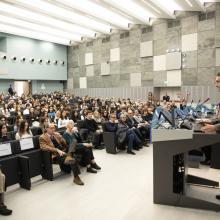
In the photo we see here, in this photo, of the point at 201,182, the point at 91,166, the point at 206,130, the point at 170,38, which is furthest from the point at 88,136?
the point at 170,38

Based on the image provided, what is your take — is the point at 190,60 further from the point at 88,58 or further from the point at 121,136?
the point at 121,136

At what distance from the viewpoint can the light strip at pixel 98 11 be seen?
14500mm

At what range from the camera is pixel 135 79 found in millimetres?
20016

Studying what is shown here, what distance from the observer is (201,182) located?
430 cm

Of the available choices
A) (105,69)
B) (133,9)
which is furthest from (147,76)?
(133,9)

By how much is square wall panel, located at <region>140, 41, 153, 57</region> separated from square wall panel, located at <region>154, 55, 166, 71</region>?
0.67 meters

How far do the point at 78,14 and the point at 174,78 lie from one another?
7441 mm

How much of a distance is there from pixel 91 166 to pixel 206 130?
2864 millimetres

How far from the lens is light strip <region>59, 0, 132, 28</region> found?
1450cm

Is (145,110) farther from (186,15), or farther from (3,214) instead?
(186,15)

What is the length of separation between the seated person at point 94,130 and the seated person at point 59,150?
2.02 meters

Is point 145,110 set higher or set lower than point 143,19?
lower

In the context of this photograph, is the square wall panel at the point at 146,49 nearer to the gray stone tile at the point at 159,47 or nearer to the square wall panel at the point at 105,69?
the gray stone tile at the point at 159,47

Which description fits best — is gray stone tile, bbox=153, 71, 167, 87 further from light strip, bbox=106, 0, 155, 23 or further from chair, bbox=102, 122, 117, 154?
chair, bbox=102, 122, 117, 154
